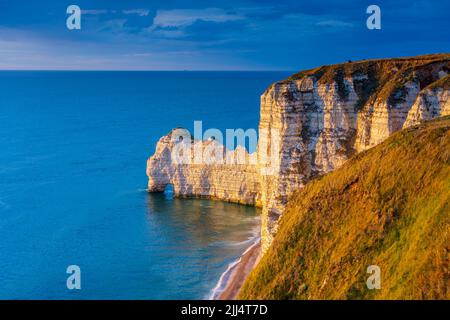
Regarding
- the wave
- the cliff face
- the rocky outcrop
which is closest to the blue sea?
the wave

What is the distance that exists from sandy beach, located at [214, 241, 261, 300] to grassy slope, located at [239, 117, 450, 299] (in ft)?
48.2

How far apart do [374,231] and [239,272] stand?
79.3 feet

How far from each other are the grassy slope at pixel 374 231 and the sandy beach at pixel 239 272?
1468 centimetres

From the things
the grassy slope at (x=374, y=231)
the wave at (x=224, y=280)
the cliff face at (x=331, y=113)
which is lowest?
the wave at (x=224, y=280)

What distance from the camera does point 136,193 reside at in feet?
282

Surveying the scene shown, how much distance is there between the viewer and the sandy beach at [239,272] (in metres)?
49.5

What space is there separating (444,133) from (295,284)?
1070cm

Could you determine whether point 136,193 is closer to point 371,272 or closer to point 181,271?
point 181,271

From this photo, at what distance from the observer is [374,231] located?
30594 millimetres

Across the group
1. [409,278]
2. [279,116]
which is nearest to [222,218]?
[279,116]

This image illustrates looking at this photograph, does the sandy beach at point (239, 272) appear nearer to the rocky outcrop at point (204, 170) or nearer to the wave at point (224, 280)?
the wave at point (224, 280)

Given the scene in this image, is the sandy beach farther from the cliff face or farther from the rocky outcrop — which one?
the rocky outcrop

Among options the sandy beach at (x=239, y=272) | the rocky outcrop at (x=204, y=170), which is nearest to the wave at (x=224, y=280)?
the sandy beach at (x=239, y=272)

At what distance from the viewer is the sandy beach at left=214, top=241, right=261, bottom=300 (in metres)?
49.5
